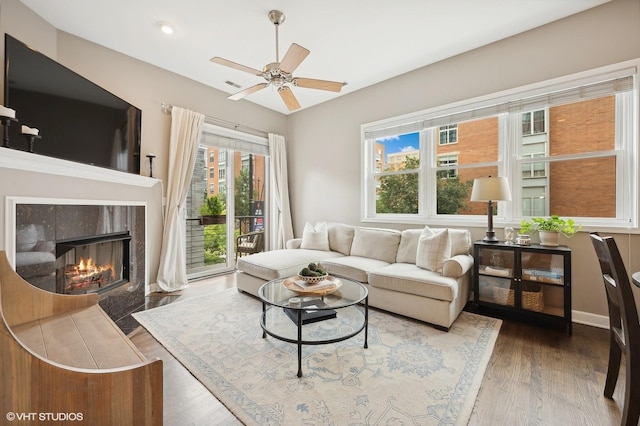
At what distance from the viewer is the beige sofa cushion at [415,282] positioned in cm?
242

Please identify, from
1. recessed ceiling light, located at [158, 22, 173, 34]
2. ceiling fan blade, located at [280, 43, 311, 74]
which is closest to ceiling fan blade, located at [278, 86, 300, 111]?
ceiling fan blade, located at [280, 43, 311, 74]

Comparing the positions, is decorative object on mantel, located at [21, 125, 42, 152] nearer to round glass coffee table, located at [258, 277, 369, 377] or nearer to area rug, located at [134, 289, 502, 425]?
area rug, located at [134, 289, 502, 425]

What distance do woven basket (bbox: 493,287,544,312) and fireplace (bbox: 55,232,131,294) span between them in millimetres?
3879

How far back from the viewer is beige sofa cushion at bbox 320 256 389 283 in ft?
9.94

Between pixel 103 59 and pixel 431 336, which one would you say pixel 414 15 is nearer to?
pixel 431 336

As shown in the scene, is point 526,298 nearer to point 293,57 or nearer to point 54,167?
point 293,57

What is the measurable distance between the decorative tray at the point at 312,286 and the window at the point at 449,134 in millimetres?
2429

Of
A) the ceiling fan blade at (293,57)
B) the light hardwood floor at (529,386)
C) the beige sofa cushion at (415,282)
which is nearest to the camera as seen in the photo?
the light hardwood floor at (529,386)

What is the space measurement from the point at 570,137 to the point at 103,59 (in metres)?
5.07

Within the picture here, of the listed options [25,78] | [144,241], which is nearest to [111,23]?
[25,78]

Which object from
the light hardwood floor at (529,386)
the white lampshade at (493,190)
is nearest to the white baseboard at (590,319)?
the light hardwood floor at (529,386)

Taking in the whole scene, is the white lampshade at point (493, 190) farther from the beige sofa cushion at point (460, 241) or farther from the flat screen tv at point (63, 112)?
the flat screen tv at point (63, 112)

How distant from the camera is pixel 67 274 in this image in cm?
238

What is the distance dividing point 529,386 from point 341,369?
1.16 m
